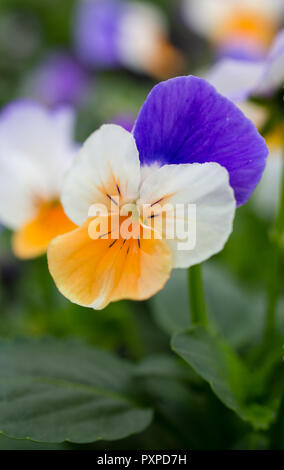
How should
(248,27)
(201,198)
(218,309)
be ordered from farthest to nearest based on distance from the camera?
(248,27)
(218,309)
(201,198)

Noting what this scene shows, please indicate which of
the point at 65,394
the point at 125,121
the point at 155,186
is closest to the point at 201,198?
the point at 155,186

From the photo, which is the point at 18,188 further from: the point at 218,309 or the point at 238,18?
the point at 238,18

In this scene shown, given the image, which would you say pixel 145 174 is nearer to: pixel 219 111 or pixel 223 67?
pixel 219 111

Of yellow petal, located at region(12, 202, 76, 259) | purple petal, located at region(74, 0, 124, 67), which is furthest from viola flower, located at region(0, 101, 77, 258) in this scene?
purple petal, located at region(74, 0, 124, 67)

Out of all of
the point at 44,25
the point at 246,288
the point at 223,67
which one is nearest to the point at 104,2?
the point at 44,25

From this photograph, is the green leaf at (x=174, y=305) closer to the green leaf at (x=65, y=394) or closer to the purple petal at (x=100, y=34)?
the green leaf at (x=65, y=394)

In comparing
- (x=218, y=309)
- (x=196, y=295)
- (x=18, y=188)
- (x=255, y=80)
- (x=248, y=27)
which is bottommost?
(x=218, y=309)
